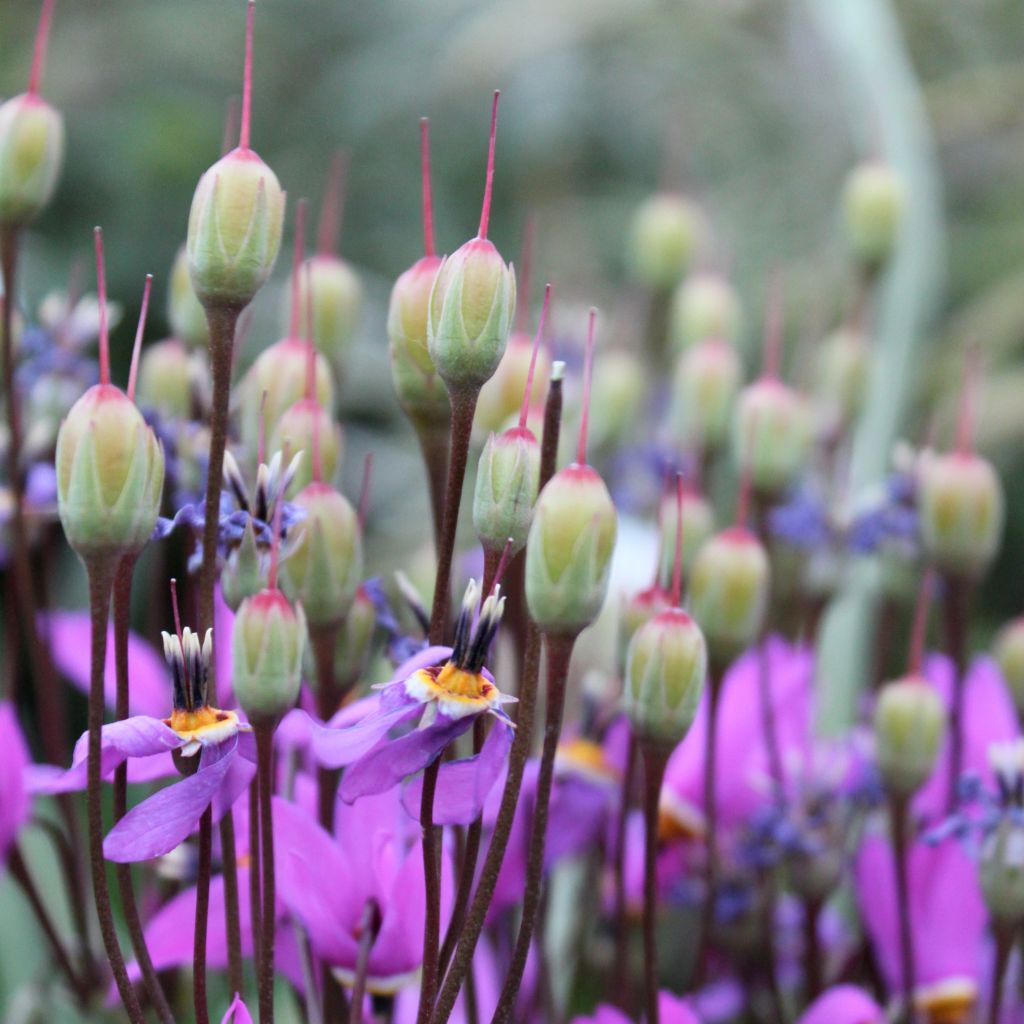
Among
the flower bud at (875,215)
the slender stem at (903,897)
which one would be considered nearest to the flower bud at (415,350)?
the slender stem at (903,897)

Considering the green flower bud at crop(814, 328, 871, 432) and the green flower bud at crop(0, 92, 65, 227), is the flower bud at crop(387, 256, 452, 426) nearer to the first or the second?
the green flower bud at crop(0, 92, 65, 227)

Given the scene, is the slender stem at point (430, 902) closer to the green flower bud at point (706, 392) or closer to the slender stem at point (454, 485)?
the slender stem at point (454, 485)

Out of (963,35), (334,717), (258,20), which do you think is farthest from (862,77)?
(258,20)

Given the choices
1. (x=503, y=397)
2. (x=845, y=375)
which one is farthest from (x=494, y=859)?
(x=845, y=375)

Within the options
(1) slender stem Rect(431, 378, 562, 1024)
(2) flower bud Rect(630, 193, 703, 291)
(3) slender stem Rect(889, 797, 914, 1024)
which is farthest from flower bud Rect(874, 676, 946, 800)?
(2) flower bud Rect(630, 193, 703, 291)

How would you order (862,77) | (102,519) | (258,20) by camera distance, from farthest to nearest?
(258,20) < (862,77) < (102,519)

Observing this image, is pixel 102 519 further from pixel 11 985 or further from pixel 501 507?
pixel 11 985
